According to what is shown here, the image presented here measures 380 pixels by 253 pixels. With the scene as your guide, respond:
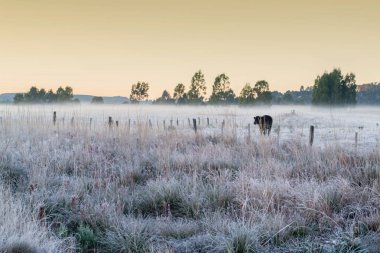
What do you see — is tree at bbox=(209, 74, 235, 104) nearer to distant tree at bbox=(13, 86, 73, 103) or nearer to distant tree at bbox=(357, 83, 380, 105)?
distant tree at bbox=(13, 86, 73, 103)

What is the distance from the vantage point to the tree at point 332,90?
2468 inches

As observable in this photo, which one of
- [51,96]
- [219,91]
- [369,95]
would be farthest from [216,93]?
[369,95]

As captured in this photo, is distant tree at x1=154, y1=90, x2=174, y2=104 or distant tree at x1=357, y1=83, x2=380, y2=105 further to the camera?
distant tree at x1=357, y1=83, x2=380, y2=105

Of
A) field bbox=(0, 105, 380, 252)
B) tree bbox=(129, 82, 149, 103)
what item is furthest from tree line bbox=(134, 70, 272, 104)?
field bbox=(0, 105, 380, 252)

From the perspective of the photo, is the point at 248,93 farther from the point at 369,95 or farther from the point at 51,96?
the point at 369,95

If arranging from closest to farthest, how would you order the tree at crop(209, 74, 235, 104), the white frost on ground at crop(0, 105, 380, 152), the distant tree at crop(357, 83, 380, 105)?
the white frost on ground at crop(0, 105, 380, 152) < the tree at crop(209, 74, 235, 104) < the distant tree at crop(357, 83, 380, 105)

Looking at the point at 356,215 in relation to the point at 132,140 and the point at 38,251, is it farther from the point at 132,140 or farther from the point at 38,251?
the point at 132,140

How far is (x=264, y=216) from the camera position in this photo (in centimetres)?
394

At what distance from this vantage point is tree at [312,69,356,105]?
62.7 metres

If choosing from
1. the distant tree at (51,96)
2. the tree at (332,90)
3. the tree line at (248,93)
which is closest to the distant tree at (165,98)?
the tree line at (248,93)

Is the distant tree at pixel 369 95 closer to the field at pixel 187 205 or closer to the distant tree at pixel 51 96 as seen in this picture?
the distant tree at pixel 51 96

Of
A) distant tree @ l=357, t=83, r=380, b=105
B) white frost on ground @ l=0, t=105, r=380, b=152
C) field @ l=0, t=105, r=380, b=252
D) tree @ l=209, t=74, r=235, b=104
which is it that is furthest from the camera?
distant tree @ l=357, t=83, r=380, b=105

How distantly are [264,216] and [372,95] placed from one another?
136242 mm

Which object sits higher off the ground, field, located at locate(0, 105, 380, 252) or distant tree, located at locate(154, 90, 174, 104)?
distant tree, located at locate(154, 90, 174, 104)
